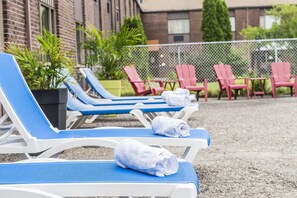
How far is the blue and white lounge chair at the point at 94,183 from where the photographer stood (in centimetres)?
235

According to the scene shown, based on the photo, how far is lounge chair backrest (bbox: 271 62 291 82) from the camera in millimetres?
15422

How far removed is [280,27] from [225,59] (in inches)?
865

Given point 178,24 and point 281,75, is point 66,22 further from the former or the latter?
point 178,24

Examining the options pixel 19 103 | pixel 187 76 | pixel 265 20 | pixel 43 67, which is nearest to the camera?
pixel 19 103

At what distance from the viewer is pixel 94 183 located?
245 cm

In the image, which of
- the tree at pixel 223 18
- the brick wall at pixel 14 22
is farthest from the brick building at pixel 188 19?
the brick wall at pixel 14 22

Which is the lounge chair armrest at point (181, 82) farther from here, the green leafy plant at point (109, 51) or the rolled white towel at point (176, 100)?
the rolled white towel at point (176, 100)

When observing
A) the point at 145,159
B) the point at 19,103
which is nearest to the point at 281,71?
the point at 19,103

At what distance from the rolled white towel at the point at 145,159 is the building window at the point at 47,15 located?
909cm

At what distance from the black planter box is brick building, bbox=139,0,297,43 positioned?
1420 inches

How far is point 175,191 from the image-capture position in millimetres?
2328

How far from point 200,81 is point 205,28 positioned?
43.2ft

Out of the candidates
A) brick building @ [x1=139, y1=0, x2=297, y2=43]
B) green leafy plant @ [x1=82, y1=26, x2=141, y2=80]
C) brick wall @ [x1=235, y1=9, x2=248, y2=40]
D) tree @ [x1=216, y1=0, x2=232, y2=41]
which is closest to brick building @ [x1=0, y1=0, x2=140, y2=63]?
green leafy plant @ [x1=82, y1=26, x2=141, y2=80]

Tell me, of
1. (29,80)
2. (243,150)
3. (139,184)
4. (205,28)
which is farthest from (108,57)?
(205,28)
